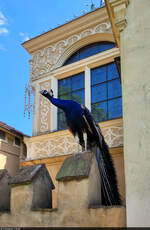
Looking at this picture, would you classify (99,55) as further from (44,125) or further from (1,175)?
(1,175)

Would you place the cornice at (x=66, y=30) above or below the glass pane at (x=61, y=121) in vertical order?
above

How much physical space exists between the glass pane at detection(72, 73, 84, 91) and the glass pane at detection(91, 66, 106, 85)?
480 millimetres

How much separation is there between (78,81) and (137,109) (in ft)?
27.8

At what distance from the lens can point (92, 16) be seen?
12055mm

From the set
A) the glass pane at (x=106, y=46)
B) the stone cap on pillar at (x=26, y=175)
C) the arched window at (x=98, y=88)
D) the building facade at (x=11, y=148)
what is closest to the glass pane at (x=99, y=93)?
the arched window at (x=98, y=88)

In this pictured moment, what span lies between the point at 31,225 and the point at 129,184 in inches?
58.8

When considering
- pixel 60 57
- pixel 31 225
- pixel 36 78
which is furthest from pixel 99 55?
pixel 31 225

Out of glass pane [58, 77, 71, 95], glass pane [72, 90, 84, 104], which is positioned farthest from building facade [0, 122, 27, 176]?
glass pane [72, 90, 84, 104]

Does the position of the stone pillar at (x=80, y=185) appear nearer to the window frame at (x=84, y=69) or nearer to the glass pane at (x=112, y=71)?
the window frame at (x=84, y=69)

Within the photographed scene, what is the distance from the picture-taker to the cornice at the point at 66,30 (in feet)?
39.2

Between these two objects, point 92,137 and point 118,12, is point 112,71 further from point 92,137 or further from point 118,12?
point 118,12

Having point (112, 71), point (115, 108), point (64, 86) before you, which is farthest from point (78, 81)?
point (115, 108)

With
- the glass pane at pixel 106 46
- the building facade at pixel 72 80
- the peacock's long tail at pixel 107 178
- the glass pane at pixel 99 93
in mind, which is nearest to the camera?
the peacock's long tail at pixel 107 178

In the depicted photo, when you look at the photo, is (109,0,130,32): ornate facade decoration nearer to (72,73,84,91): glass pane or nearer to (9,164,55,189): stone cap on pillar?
(9,164,55,189): stone cap on pillar
